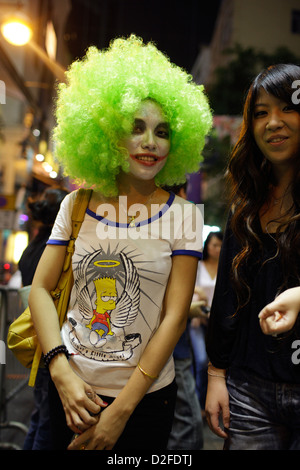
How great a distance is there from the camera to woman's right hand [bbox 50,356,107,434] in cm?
152

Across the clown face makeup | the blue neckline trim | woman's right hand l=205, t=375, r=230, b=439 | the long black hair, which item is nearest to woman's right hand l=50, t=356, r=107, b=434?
woman's right hand l=205, t=375, r=230, b=439

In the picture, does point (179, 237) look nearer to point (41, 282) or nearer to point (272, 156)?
point (272, 156)

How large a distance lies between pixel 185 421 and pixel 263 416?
1605 millimetres

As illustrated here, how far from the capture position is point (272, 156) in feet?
5.43

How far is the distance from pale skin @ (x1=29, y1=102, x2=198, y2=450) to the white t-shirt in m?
0.05

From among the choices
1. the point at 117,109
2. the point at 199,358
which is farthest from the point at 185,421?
the point at 117,109

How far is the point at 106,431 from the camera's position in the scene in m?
1.52

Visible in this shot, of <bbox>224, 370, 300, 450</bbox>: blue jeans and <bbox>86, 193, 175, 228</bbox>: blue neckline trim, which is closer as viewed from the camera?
<bbox>224, 370, 300, 450</bbox>: blue jeans

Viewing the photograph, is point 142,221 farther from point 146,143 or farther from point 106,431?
point 106,431

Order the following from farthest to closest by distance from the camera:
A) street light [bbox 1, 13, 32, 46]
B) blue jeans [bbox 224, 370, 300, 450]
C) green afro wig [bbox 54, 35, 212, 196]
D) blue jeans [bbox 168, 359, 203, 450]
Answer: street light [bbox 1, 13, 32, 46], blue jeans [bbox 168, 359, 203, 450], green afro wig [bbox 54, 35, 212, 196], blue jeans [bbox 224, 370, 300, 450]

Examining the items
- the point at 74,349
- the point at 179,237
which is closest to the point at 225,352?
the point at 179,237

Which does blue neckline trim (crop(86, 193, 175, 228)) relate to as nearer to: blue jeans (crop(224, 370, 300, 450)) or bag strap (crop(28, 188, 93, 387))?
bag strap (crop(28, 188, 93, 387))

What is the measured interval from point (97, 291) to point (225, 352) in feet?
1.92

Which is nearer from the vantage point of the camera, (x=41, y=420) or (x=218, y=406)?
(x=218, y=406)
